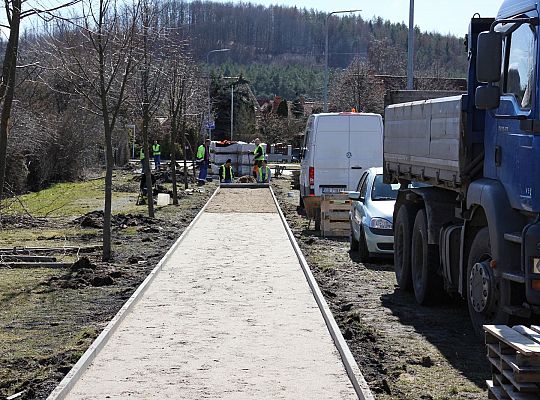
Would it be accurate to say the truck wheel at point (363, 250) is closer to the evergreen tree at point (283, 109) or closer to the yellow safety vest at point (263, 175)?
the yellow safety vest at point (263, 175)

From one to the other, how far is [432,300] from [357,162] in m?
11.6

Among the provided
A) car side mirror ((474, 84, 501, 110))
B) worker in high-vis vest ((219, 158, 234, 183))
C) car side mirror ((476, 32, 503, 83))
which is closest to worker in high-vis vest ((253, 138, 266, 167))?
worker in high-vis vest ((219, 158, 234, 183))

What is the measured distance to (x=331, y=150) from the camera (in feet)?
79.6

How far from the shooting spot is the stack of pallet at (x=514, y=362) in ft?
19.8

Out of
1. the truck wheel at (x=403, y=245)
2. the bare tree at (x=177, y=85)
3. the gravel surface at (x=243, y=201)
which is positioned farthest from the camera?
the bare tree at (x=177, y=85)

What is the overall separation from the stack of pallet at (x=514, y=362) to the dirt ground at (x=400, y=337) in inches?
60.2

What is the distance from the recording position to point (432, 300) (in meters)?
12.8

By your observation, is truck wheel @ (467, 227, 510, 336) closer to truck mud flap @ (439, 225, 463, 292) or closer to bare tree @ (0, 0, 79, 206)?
truck mud flap @ (439, 225, 463, 292)

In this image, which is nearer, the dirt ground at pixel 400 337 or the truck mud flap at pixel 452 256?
the dirt ground at pixel 400 337

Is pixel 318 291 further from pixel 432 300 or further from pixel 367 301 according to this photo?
pixel 432 300

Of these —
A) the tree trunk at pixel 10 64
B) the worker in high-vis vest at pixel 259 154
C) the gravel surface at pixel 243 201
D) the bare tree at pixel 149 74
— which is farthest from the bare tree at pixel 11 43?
the worker in high-vis vest at pixel 259 154

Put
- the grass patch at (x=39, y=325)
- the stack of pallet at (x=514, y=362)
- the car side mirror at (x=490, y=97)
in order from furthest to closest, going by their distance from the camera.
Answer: the car side mirror at (x=490, y=97) < the grass patch at (x=39, y=325) < the stack of pallet at (x=514, y=362)

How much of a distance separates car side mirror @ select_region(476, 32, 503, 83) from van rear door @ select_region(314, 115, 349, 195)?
14.9 m

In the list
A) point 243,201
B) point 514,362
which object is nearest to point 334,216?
point 243,201
